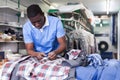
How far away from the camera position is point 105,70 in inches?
65.2

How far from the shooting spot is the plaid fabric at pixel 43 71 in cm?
169

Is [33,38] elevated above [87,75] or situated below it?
above

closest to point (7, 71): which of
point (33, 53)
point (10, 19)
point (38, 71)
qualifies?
point (38, 71)

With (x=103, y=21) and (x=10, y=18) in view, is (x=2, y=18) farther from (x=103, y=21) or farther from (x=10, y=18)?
(x=103, y=21)

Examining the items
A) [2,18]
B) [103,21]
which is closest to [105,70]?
[2,18]

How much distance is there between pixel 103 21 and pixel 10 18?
9614 millimetres

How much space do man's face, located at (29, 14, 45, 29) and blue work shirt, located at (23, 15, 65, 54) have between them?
2.0 inches

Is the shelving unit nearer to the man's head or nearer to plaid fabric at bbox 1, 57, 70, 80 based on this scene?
the man's head

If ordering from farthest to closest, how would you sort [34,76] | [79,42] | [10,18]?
[10,18] → [79,42] → [34,76]

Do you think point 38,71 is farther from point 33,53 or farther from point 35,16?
point 35,16

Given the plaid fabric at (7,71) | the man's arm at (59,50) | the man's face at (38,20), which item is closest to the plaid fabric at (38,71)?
the plaid fabric at (7,71)

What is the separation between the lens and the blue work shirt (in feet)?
7.34

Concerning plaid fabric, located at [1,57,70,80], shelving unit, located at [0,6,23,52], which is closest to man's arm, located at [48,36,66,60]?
plaid fabric, located at [1,57,70,80]

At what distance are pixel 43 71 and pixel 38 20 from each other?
1.94ft
